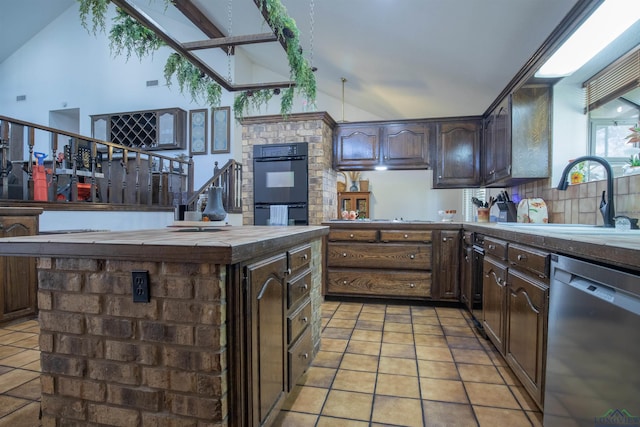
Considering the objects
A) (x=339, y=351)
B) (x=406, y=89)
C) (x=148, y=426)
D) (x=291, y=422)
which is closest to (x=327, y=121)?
(x=406, y=89)

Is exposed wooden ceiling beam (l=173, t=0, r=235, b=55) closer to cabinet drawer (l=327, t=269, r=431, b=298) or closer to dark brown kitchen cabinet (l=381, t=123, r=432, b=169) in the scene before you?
dark brown kitchen cabinet (l=381, t=123, r=432, b=169)

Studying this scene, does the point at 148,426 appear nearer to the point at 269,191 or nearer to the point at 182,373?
the point at 182,373

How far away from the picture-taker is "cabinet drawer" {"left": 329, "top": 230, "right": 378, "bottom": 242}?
3460 mm

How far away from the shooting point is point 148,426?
3.53 feet

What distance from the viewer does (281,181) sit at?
3877 millimetres

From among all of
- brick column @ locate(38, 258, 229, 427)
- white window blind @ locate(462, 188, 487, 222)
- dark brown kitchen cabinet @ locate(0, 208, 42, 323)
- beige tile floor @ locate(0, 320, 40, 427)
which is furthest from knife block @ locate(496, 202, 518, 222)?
dark brown kitchen cabinet @ locate(0, 208, 42, 323)

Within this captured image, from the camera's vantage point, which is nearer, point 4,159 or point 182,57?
point 182,57

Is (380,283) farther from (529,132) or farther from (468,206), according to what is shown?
(468,206)

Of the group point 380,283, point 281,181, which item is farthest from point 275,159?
point 380,283

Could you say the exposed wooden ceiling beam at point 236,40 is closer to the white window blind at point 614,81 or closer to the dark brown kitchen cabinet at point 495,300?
the dark brown kitchen cabinet at point 495,300

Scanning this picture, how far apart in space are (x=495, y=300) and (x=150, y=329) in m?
2.05

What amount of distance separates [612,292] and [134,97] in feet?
26.6

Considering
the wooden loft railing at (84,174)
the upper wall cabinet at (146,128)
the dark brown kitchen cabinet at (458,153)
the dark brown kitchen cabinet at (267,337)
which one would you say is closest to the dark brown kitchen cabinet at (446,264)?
the dark brown kitchen cabinet at (458,153)

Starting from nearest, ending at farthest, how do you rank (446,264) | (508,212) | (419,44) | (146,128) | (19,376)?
(19,376) < (419,44) < (508,212) < (446,264) < (146,128)
